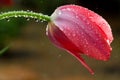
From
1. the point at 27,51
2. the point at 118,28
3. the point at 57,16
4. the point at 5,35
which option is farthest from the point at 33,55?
the point at 57,16

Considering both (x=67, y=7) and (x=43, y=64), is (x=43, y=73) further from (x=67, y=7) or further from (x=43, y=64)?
(x=67, y=7)

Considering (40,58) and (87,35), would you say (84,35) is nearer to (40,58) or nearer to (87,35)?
(87,35)

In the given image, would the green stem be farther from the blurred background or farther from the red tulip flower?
the blurred background

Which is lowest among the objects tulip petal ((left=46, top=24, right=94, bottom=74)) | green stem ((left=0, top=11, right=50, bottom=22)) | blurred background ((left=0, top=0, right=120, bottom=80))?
blurred background ((left=0, top=0, right=120, bottom=80))

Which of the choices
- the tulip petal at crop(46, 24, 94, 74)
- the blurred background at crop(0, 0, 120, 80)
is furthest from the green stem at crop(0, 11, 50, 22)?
the blurred background at crop(0, 0, 120, 80)

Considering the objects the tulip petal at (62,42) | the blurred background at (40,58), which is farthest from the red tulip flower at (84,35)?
the blurred background at (40,58)
